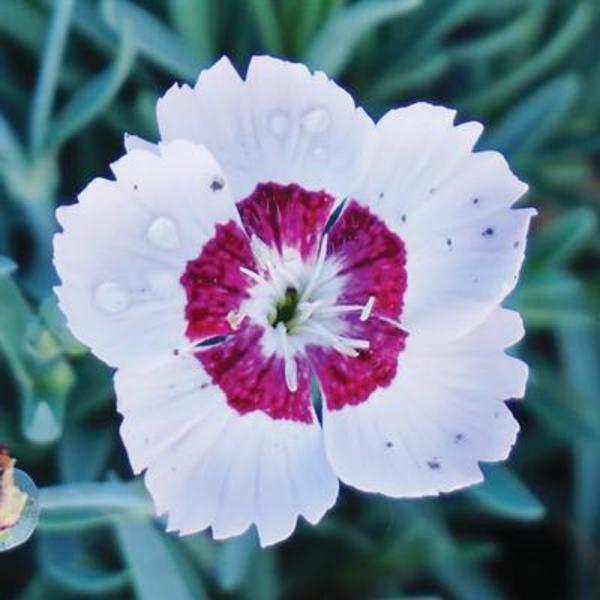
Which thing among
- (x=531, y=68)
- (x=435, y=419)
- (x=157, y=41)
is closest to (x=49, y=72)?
(x=157, y=41)

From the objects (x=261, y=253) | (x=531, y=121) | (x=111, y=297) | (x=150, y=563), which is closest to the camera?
(x=111, y=297)

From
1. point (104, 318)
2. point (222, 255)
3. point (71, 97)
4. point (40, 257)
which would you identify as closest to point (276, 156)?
point (222, 255)

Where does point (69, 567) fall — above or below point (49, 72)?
below

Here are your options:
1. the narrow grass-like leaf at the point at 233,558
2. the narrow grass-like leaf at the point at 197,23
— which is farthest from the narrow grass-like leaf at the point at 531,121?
the narrow grass-like leaf at the point at 233,558

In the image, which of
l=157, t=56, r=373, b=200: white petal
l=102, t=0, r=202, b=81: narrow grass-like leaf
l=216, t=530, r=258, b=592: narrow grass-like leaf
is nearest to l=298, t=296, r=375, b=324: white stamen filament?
l=157, t=56, r=373, b=200: white petal

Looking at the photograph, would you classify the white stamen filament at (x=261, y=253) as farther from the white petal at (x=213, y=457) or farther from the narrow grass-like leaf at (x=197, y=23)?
the narrow grass-like leaf at (x=197, y=23)

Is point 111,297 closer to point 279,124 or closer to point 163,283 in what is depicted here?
point 163,283

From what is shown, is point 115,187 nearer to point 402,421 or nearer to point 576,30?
point 402,421

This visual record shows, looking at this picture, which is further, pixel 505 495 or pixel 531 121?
pixel 531 121
